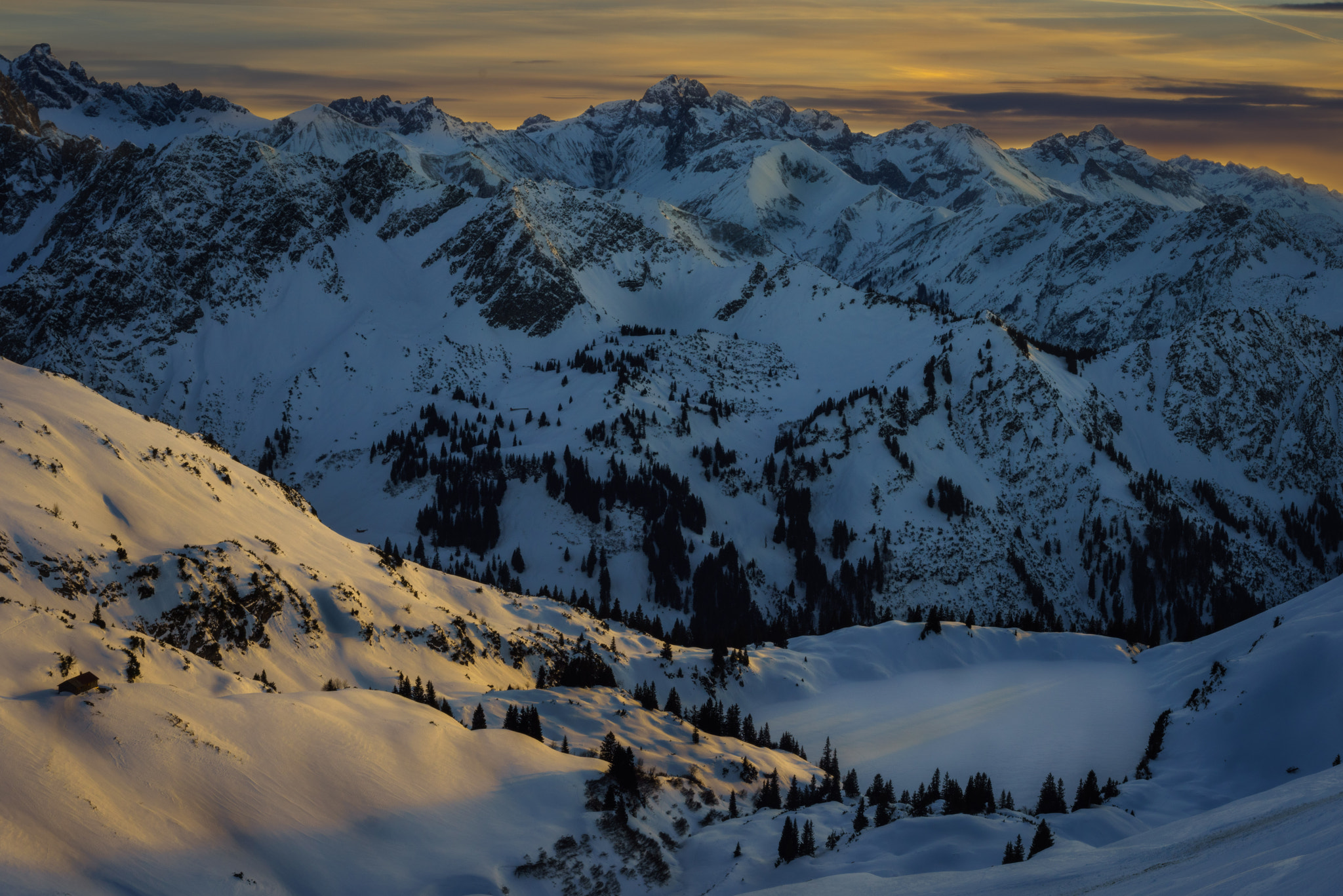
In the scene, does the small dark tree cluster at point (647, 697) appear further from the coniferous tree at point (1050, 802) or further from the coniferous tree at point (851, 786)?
the coniferous tree at point (1050, 802)

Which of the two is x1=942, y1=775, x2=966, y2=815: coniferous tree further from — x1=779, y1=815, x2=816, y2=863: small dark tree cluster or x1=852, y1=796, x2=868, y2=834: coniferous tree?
x1=779, y1=815, x2=816, y2=863: small dark tree cluster

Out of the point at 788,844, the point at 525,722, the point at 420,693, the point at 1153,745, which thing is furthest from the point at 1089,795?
the point at 420,693

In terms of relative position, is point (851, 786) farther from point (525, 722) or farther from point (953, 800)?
point (525, 722)

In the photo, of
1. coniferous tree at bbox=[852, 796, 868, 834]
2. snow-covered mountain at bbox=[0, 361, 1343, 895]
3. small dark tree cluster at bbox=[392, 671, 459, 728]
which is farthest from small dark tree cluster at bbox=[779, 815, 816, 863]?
small dark tree cluster at bbox=[392, 671, 459, 728]

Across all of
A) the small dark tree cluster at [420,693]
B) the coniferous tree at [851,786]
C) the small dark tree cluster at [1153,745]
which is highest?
the small dark tree cluster at [420,693]

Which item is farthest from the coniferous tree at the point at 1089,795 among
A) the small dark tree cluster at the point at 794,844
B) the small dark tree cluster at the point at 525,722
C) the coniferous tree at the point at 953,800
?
the small dark tree cluster at the point at 525,722

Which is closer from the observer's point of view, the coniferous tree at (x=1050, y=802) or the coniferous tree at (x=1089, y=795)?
the coniferous tree at (x=1050, y=802)

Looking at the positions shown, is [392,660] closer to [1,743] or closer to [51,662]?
[51,662]
